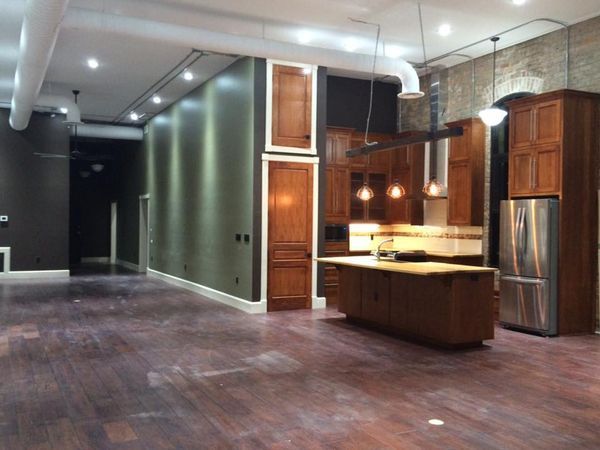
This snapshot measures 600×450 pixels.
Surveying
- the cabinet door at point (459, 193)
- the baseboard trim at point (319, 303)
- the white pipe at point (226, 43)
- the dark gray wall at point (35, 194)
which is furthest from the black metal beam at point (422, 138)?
the dark gray wall at point (35, 194)

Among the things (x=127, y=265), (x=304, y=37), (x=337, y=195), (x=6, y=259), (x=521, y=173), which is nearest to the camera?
(x=521, y=173)

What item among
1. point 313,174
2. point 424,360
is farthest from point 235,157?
point 424,360

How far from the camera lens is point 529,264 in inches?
283

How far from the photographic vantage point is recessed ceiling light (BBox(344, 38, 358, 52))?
8172mm

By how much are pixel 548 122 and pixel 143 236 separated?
10630mm

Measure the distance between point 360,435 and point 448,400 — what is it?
1.06 m

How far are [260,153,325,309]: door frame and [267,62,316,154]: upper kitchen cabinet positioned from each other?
12 cm

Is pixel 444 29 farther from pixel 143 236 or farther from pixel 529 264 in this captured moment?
pixel 143 236

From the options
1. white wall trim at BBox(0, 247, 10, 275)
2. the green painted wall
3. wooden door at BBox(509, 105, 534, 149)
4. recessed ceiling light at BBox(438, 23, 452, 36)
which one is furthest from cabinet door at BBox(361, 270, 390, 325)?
white wall trim at BBox(0, 247, 10, 275)

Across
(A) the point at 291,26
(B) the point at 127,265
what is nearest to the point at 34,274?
(B) the point at 127,265

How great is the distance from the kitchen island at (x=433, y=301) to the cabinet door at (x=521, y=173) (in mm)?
1649

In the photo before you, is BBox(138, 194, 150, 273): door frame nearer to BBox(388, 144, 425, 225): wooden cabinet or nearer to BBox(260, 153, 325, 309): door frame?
BBox(260, 153, 325, 309): door frame

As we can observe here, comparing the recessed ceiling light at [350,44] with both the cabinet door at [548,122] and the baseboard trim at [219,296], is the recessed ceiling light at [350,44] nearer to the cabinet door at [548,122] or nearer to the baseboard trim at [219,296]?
the cabinet door at [548,122]

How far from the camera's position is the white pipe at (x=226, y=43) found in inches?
244
